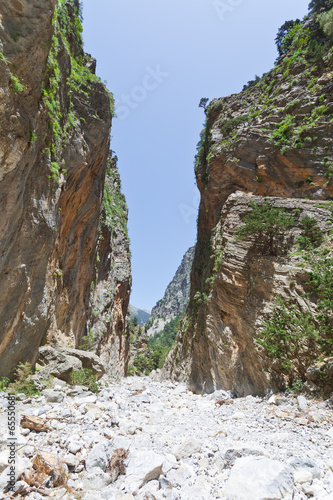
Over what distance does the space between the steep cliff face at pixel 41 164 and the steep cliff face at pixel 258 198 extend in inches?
322

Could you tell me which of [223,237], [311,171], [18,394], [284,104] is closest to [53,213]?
[18,394]

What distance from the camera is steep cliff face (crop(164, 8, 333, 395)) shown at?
393 inches

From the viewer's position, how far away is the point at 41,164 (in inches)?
318

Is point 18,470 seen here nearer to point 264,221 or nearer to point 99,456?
point 99,456

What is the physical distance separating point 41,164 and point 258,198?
10624mm

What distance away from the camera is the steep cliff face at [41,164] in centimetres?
585

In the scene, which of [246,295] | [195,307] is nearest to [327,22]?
[246,295]

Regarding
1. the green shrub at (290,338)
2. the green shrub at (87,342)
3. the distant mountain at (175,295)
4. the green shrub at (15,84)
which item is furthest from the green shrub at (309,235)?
the distant mountain at (175,295)

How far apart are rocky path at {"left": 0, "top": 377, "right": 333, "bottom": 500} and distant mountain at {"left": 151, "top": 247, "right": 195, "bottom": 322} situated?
132 metres

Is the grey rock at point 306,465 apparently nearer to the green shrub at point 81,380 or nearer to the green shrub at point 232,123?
the green shrub at point 81,380

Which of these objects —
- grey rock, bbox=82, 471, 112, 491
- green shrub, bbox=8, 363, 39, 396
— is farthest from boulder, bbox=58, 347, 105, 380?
grey rock, bbox=82, 471, 112, 491

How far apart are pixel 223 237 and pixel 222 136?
434 inches

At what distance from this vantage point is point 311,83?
642 inches

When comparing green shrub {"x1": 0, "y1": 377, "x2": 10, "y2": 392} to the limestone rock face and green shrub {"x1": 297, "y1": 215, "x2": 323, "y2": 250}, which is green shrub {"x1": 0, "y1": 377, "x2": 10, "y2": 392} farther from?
green shrub {"x1": 297, "y1": 215, "x2": 323, "y2": 250}
